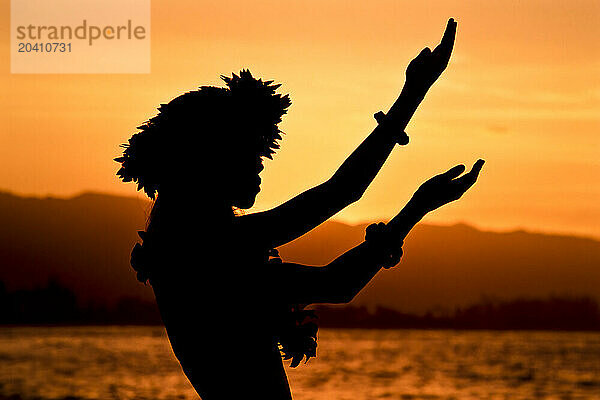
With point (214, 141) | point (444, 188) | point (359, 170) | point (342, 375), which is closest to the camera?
point (444, 188)

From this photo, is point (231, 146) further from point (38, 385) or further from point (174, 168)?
point (38, 385)

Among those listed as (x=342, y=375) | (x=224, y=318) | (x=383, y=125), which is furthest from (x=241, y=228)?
(x=342, y=375)

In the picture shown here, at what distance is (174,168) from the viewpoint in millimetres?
3727

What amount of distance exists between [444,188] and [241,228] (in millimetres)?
677

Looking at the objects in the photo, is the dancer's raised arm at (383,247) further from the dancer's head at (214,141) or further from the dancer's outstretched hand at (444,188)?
the dancer's head at (214,141)

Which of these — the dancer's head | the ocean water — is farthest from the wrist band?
the ocean water

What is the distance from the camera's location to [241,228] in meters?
3.62

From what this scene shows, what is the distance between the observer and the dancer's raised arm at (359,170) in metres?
3.50

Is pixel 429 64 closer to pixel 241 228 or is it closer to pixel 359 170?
pixel 359 170

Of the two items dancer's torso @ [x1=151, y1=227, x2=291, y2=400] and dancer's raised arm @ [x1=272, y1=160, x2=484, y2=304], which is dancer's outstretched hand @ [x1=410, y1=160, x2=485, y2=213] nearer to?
dancer's raised arm @ [x1=272, y1=160, x2=484, y2=304]

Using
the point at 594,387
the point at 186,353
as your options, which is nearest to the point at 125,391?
the point at 594,387

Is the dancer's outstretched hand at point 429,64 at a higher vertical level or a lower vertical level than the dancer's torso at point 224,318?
higher

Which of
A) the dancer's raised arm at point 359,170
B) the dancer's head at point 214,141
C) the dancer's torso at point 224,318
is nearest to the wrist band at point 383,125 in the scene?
the dancer's raised arm at point 359,170

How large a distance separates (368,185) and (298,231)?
0.87ft
